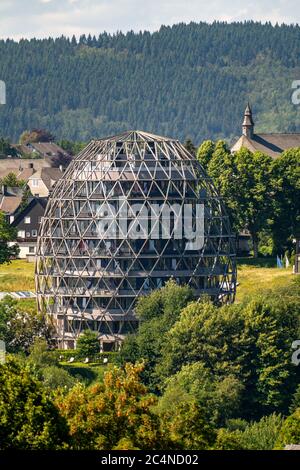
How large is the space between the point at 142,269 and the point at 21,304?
10.9 m

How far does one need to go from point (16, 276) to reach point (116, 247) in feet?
68.2

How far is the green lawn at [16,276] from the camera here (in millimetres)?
142750

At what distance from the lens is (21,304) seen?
443 ft

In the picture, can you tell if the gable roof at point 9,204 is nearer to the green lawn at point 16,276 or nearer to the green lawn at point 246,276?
the green lawn at point 16,276

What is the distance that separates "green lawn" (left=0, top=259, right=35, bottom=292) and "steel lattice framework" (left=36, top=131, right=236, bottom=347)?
37.8 ft

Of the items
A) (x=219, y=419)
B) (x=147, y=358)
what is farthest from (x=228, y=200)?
(x=219, y=419)

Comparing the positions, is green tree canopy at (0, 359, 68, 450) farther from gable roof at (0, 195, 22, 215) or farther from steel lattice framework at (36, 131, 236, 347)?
gable roof at (0, 195, 22, 215)

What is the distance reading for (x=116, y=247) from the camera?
5044 inches

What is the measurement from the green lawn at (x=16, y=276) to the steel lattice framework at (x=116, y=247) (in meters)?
11.5

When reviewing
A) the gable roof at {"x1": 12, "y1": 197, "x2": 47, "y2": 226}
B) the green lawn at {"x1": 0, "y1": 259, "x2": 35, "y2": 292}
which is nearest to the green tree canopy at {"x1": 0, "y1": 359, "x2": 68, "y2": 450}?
the green lawn at {"x1": 0, "y1": 259, "x2": 35, "y2": 292}

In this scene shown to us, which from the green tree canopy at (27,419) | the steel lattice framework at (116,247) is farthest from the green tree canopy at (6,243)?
the green tree canopy at (27,419)

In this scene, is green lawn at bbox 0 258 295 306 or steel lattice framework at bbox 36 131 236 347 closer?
steel lattice framework at bbox 36 131 236 347

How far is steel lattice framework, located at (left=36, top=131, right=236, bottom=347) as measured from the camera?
5034 inches
